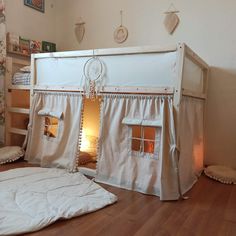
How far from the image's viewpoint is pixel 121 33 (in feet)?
11.0

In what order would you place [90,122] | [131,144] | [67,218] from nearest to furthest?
[67,218] < [131,144] < [90,122]

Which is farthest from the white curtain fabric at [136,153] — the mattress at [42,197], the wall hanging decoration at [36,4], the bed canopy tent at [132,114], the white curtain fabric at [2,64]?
the wall hanging decoration at [36,4]

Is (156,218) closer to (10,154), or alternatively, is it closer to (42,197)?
(42,197)

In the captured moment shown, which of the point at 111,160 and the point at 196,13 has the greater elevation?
the point at 196,13

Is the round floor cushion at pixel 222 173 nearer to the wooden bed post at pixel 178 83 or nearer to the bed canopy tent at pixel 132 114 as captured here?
the bed canopy tent at pixel 132 114

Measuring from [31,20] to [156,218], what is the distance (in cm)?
310

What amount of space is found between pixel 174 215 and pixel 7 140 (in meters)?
2.28

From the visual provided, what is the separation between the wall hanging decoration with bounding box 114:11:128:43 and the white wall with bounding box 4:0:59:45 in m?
1.09

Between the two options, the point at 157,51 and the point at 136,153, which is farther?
the point at 136,153

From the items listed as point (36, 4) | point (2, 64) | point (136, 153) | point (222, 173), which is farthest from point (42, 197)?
point (36, 4)

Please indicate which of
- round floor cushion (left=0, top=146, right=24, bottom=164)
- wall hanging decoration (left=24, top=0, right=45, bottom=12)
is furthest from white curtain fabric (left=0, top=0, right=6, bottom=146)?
wall hanging decoration (left=24, top=0, right=45, bottom=12)

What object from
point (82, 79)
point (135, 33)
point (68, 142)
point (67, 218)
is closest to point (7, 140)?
point (68, 142)

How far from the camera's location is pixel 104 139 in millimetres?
2293

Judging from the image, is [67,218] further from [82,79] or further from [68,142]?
[82,79]
